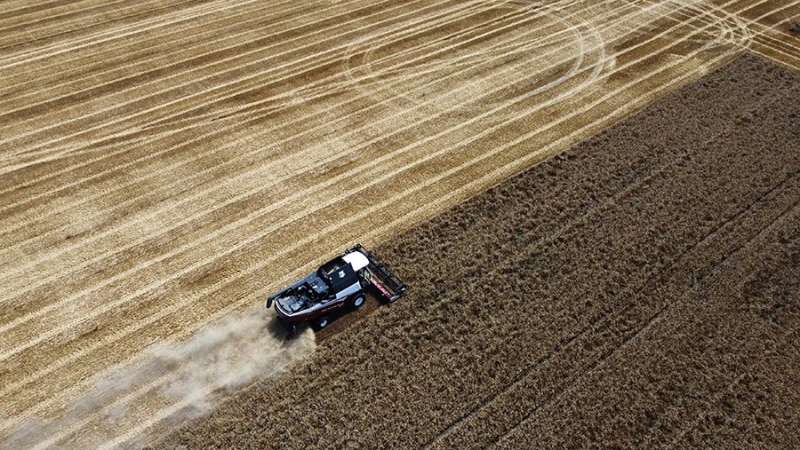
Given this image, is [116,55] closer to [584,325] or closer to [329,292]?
[329,292]

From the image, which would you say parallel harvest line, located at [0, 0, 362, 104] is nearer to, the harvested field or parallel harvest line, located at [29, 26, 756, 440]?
parallel harvest line, located at [29, 26, 756, 440]

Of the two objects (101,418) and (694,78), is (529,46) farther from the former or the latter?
(101,418)

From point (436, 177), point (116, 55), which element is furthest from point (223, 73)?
point (436, 177)

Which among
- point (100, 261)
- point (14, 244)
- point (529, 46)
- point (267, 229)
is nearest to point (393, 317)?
point (267, 229)

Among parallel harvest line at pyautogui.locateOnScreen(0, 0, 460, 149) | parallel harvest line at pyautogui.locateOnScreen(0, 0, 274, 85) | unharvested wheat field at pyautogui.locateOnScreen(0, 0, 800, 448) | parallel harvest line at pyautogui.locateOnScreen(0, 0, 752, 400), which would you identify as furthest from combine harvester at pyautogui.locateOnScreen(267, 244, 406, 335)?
parallel harvest line at pyautogui.locateOnScreen(0, 0, 274, 85)

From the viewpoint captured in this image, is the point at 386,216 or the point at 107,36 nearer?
the point at 386,216

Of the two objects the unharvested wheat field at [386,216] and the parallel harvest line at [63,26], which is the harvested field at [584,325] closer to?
the unharvested wheat field at [386,216]
